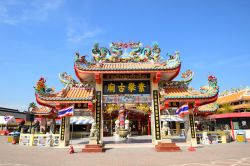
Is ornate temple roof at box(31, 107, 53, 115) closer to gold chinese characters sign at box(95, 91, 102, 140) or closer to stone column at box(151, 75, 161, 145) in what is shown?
gold chinese characters sign at box(95, 91, 102, 140)

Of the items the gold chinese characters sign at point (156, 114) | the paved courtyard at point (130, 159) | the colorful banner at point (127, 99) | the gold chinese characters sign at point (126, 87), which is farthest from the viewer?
the gold chinese characters sign at point (126, 87)

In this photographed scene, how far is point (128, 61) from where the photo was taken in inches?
618

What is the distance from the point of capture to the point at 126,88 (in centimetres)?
1487

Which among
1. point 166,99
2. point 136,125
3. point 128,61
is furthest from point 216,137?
point 136,125

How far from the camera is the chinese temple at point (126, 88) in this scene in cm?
1399

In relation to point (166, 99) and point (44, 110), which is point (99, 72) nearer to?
point (166, 99)

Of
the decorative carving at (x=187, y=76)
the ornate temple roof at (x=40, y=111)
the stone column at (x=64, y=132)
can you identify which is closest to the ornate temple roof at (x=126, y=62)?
the decorative carving at (x=187, y=76)

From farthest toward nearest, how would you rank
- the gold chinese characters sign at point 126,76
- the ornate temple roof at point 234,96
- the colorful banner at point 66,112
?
1. the ornate temple roof at point 234,96
2. the gold chinese characters sign at point 126,76
3. the colorful banner at point 66,112

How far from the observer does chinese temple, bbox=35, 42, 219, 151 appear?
14.0 meters

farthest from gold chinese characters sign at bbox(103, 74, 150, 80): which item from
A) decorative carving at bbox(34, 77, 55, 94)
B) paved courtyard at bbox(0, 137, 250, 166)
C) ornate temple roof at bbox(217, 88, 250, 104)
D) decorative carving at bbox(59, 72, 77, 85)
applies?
ornate temple roof at bbox(217, 88, 250, 104)

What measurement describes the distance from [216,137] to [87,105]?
11.8 m

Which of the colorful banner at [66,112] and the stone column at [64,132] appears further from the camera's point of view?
the stone column at [64,132]

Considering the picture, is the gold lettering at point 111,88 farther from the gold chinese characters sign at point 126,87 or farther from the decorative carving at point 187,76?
the decorative carving at point 187,76

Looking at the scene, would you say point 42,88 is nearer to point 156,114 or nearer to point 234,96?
point 156,114
